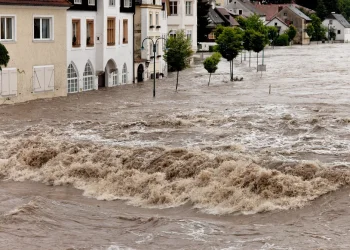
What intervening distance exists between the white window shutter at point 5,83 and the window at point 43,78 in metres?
2.39

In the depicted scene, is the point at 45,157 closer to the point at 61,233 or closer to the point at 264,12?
the point at 61,233

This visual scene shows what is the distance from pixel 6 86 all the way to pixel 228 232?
25314 millimetres

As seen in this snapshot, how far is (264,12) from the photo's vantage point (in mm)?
149375

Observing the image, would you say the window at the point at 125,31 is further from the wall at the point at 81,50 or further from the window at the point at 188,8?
the window at the point at 188,8

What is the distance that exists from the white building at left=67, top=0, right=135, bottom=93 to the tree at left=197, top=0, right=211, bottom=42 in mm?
42589

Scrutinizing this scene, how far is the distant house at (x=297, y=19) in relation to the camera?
140625 mm

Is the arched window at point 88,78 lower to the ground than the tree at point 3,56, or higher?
lower

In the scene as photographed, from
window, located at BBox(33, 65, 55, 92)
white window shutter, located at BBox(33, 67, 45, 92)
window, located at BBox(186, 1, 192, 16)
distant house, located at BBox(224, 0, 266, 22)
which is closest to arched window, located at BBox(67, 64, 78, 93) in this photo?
window, located at BBox(33, 65, 55, 92)

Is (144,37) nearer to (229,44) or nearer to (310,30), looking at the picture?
(229,44)

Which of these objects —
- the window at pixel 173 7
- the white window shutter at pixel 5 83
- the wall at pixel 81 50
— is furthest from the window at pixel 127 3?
the window at pixel 173 7

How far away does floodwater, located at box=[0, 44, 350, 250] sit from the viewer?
18.3 meters

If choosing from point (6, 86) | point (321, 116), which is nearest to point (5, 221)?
point (321, 116)

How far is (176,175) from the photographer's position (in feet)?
81.0

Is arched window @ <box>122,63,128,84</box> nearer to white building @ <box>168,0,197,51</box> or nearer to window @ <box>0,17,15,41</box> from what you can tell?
window @ <box>0,17,15,41</box>
